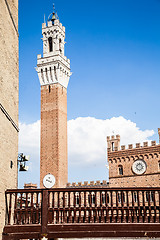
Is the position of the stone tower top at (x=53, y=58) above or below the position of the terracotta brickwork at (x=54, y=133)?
above

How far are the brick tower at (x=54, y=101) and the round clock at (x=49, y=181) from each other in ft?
1.41

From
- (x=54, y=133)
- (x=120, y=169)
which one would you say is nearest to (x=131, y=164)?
(x=120, y=169)

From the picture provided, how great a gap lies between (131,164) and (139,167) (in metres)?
1.02

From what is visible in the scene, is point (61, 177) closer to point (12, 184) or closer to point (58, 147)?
point (58, 147)

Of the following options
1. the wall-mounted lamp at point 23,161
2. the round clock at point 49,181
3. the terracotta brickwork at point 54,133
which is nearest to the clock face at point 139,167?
the terracotta brickwork at point 54,133

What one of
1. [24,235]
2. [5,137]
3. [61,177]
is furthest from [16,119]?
[61,177]

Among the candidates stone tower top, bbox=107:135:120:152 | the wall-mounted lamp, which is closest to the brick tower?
stone tower top, bbox=107:135:120:152

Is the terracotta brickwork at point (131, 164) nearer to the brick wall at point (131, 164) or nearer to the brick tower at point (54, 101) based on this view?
the brick wall at point (131, 164)

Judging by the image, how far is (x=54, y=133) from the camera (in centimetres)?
3994

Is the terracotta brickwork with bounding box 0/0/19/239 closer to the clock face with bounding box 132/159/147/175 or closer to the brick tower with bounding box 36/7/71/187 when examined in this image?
the clock face with bounding box 132/159/147/175

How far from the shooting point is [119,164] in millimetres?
36031

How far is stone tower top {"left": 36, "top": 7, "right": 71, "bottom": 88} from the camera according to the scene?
4206cm

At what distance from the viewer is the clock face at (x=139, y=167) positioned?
34219mm

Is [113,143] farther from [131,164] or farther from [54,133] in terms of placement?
[54,133]
